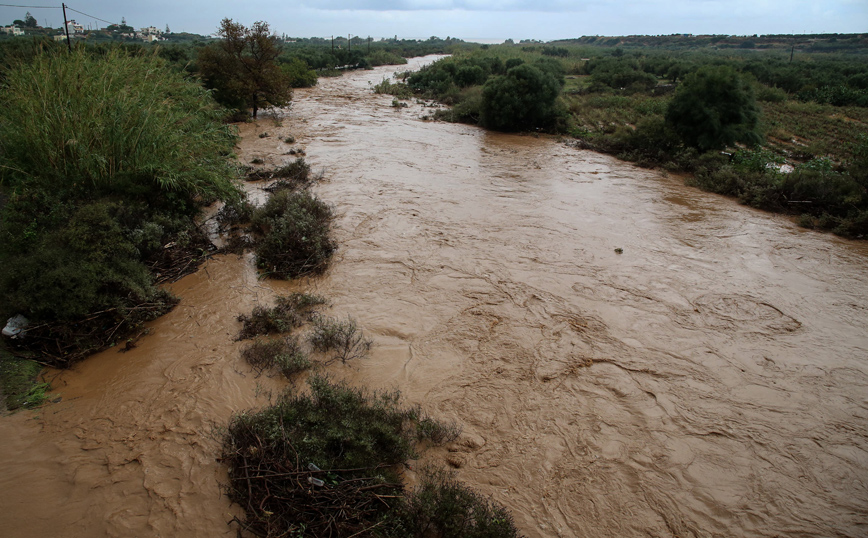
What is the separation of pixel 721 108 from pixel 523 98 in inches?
262

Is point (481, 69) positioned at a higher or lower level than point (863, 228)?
higher

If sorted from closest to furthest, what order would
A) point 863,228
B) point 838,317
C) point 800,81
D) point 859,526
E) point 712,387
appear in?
point 859,526, point 712,387, point 838,317, point 863,228, point 800,81

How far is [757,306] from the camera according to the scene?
6.22 meters

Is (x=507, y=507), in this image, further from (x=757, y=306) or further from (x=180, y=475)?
(x=757, y=306)

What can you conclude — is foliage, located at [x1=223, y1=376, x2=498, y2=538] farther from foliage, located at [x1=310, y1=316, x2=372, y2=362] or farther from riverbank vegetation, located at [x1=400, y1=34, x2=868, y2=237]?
riverbank vegetation, located at [x1=400, y1=34, x2=868, y2=237]

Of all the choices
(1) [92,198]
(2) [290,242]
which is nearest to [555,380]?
(2) [290,242]

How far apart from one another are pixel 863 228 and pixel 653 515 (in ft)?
28.4

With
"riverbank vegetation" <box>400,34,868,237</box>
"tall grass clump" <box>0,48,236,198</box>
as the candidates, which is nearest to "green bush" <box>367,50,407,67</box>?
"riverbank vegetation" <box>400,34,868,237</box>

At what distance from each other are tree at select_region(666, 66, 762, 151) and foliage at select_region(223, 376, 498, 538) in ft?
40.9

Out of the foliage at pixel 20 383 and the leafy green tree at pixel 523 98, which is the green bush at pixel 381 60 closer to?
the leafy green tree at pixel 523 98

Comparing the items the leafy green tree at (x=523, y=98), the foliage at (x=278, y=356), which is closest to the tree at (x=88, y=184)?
the foliage at (x=278, y=356)

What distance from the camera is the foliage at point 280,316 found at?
5285mm

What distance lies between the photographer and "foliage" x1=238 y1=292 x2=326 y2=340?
529 cm

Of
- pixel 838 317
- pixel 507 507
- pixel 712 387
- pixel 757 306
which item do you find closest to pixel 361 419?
pixel 507 507
